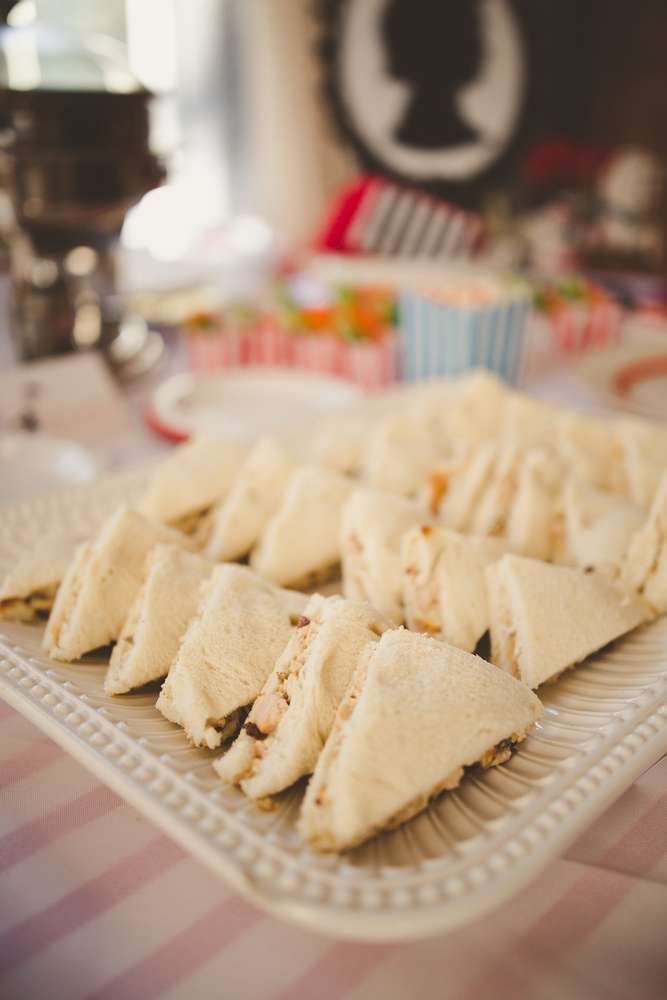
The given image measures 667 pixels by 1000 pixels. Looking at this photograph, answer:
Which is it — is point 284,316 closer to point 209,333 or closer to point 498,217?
point 209,333

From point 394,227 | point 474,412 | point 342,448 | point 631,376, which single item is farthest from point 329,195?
point 342,448

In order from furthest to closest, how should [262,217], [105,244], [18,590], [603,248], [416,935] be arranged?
[262,217]
[603,248]
[105,244]
[18,590]
[416,935]

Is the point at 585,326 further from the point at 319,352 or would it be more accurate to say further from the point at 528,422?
the point at 528,422

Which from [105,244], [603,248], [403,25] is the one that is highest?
[403,25]

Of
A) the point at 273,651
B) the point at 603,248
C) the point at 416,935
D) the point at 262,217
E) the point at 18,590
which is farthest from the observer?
the point at 262,217

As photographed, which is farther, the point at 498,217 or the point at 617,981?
the point at 498,217

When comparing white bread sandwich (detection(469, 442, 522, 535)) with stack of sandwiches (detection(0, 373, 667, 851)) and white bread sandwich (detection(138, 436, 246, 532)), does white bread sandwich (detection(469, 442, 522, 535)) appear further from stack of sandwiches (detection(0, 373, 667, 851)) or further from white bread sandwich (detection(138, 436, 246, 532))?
white bread sandwich (detection(138, 436, 246, 532))

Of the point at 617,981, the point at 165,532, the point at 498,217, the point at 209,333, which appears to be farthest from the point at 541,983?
the point at 498,217

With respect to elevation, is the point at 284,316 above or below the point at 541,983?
above
